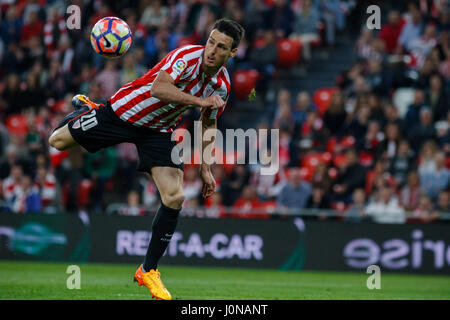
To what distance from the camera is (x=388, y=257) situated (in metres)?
13.7

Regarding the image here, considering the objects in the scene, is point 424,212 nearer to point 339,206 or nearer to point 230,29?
point 339,206

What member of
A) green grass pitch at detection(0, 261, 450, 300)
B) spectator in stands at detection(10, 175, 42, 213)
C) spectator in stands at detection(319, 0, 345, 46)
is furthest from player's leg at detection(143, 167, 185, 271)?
spectator in stands at detection(319, 0, 345, 46)

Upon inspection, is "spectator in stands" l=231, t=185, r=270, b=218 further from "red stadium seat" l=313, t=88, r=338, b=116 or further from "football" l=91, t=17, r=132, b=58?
"football" l=91, t=17, r=132, b=58

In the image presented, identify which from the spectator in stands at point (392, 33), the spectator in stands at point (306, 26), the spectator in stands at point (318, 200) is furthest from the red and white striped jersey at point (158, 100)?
the spectator in stands at point (306, 26)

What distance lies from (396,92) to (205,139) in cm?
844

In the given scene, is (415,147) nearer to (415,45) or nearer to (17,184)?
(415,45)

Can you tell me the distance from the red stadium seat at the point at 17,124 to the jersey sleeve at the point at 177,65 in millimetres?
10840

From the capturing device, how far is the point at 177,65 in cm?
784

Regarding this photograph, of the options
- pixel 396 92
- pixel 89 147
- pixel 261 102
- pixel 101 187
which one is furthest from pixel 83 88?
pixel 89 147

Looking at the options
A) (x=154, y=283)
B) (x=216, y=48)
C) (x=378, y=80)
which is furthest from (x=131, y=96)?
(x=378, y=80)

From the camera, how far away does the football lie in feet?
28.7

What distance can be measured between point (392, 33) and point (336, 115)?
2.55 meters

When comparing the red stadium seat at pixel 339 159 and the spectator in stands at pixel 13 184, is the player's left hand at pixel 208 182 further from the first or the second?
the spectator in stands at pixel 13 184

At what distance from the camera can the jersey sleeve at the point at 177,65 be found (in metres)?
7.84
